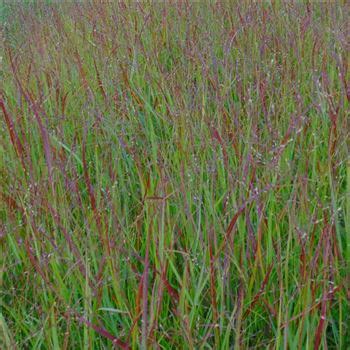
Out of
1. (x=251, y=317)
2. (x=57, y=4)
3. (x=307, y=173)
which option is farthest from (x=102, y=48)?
(x=57, y=4)

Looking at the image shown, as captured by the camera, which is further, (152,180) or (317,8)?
(317,8)

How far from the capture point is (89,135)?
199 centimetres

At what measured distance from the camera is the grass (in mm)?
1123

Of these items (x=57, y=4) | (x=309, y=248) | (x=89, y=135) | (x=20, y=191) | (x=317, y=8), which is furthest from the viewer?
(x=57, y=4)

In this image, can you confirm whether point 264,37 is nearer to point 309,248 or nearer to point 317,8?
point 317,8

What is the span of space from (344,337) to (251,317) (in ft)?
0.61

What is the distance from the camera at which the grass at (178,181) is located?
44.2 inches

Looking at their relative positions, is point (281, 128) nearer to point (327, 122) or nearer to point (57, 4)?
point (327, 122)

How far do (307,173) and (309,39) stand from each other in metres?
1.05

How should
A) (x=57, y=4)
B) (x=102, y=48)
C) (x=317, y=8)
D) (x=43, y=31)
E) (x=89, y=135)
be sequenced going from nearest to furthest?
(x=89, y=135), (x=102, y=48), (x=317, y=8), (x=43, y=31), (x=57, y=4)

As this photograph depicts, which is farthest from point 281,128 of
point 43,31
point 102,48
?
point 43,31

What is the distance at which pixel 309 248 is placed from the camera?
3.68ft

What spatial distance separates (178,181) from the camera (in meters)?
1.54

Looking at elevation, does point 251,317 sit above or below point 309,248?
below
